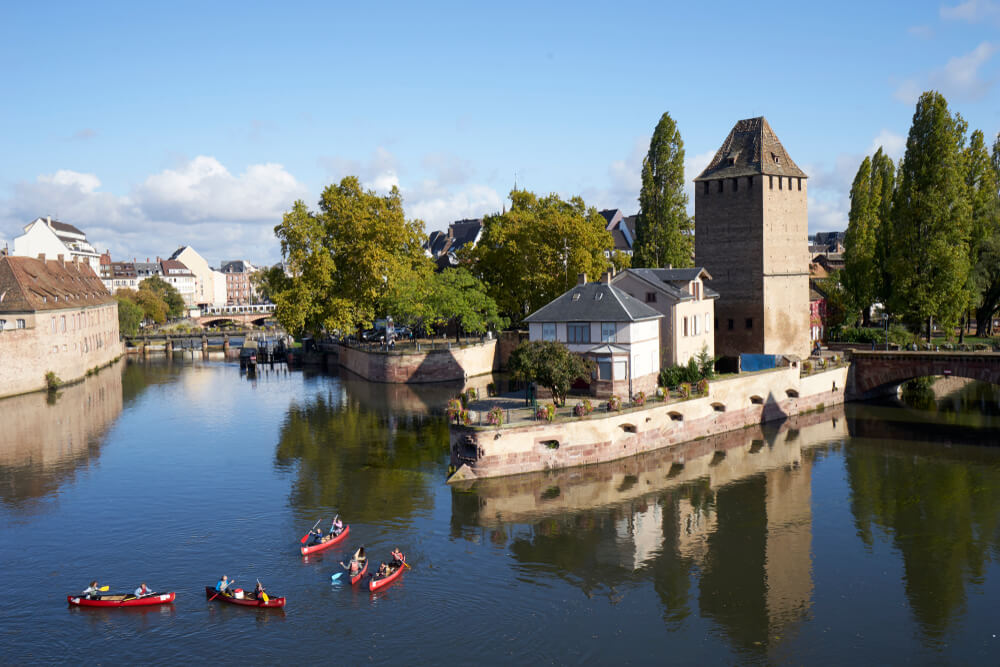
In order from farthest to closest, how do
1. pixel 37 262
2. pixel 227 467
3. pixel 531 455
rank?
pixel 37 262 < pixel 227 467 < pixel 531 455

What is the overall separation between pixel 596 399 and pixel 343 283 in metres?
41.0

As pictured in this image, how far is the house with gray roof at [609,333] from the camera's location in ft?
170

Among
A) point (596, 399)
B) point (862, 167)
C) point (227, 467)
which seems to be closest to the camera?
point (227, 467)

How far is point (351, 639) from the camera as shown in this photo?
25438 millimetres

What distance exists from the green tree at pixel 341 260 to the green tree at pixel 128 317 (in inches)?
1721

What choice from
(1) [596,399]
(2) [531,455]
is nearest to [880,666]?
(2) [531,455]

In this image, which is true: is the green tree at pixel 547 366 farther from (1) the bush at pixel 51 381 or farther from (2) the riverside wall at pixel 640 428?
(1) the bush at pixel 51 381

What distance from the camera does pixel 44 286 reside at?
83.4m

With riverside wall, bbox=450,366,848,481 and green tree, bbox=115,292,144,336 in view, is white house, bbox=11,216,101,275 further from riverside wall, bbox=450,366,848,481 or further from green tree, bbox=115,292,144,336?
riverside wall, bbox=450,366,848,481

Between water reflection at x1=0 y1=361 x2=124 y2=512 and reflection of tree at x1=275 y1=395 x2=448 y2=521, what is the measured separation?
11.7 m

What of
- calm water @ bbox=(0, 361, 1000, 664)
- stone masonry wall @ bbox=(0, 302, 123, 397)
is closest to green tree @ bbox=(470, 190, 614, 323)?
calm water @ bbox=(0, 361, 1000, 664)

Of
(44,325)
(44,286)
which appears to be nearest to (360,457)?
(44,325)

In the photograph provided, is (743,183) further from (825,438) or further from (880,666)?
(880,666)

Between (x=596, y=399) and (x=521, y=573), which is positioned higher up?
(x=596, y=399)
